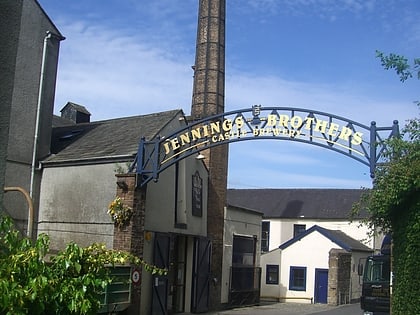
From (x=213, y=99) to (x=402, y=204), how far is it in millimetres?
14827

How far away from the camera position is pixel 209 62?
28.3 meters

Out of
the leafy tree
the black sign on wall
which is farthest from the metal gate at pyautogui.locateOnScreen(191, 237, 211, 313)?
the leafy tree

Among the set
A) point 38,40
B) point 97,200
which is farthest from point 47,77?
point 97,200

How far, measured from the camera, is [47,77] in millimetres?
19875

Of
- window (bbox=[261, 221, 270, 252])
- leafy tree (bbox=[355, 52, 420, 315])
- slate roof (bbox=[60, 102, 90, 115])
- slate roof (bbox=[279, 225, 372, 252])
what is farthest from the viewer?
window (bbox=[261, 221, 270, 252])

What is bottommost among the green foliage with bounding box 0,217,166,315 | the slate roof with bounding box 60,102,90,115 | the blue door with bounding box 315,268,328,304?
the blue door with bounding box 315,268,328,304

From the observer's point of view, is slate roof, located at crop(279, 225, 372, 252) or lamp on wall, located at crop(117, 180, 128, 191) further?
slate roof, located at crop(279, 225, 372, 252)

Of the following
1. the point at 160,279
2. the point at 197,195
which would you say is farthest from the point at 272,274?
the point at 160,279

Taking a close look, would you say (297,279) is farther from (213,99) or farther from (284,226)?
(213,99)

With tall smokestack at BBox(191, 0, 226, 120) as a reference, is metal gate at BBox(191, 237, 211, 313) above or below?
below

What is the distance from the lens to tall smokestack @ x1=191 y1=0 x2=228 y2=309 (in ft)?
79.3

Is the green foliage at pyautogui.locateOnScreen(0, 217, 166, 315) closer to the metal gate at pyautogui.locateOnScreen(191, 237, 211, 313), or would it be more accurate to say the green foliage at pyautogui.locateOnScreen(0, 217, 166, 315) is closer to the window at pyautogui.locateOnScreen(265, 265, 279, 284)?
the metal gate at pyautogui.locateOnScreen(191, 237, 211, 313)

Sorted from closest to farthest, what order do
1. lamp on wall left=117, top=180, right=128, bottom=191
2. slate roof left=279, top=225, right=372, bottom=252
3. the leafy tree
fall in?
the leafy tree, lamp on wall left=117, top=180, right=128, bottom=191, slate roof left=279, top=225, right=372, bottom=252

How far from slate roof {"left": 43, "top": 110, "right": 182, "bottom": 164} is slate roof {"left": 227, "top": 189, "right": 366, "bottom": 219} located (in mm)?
21321
